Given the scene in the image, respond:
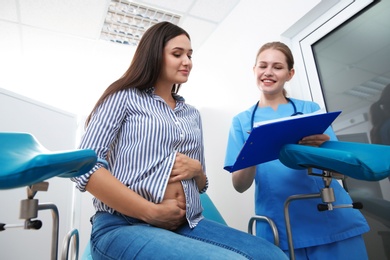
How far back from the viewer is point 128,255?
64cm

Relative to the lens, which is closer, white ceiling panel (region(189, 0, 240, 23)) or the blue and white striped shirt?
the blue and white striped shirt

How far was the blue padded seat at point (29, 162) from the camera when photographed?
49cm

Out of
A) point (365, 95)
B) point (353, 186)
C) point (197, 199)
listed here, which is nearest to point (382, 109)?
point (365, 95)

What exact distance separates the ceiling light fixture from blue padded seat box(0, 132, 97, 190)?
201 cm

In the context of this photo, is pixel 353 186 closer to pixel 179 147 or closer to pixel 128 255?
pixel 179 147

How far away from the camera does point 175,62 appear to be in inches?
42.6

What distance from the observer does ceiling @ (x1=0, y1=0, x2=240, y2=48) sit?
2260 millimetres

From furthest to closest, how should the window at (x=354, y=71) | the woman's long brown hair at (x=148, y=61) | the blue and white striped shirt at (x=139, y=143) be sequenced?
the window at (x=354, y=71) < the woman's long brown hair at (x=148, y=61) < the blue and white striped shirt at (x=139, y=143)

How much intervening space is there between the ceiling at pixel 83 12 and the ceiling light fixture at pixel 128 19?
6cm

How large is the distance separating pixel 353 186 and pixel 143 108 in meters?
1.16

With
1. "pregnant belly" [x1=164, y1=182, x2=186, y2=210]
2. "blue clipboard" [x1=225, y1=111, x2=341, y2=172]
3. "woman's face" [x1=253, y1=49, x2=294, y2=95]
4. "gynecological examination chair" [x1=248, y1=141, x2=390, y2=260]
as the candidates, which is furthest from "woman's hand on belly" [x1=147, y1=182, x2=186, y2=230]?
"woman's face" [x1=253, y1=49, x2=294, y2=95]

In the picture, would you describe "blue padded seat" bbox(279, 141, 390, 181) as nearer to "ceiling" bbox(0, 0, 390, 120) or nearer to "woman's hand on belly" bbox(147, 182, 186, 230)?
"woman's hand on belly" bbox(147, 182, 186, 230)

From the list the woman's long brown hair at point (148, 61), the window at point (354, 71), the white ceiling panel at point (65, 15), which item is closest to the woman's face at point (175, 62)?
the woman's long brown hair at point (148, 61)

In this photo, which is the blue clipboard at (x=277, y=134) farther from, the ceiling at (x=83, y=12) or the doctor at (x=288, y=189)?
the ceiling at (x=83, y=12)
